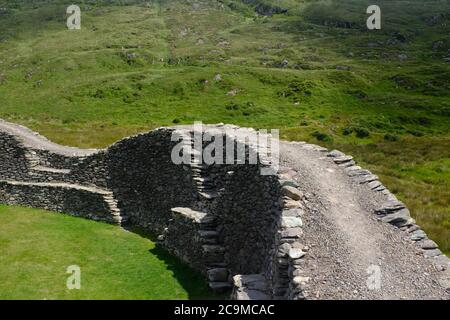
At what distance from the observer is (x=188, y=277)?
18484mm

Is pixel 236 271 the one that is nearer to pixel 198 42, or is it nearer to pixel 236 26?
pixel 198 42

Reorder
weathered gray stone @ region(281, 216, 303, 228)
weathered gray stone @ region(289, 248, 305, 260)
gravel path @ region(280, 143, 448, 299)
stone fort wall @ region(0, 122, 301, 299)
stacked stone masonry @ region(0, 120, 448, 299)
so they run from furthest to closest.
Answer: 1. stone fort wall @ region(0, 122, 301, 299)
2. stacked stone masonry @ region(0, 120, 448, 299)
3. weathered gray stone @ region(281, 216, 303, 228)
4. weathered gray stone @ region(289, 248, 305, 260)
5. gravel path @ region(280, 143, 448, 299)

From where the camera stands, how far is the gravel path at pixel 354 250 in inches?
A: 434

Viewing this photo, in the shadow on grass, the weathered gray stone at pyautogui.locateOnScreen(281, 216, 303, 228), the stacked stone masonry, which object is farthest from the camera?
the shadow on grass

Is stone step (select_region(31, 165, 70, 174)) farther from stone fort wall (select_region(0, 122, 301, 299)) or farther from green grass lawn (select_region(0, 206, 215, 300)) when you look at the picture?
green grass lawn (select_region(0, 206, 215, 300))

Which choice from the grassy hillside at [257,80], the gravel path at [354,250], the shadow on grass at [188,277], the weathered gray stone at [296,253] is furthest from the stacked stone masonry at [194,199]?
the grassy hillside at [257,80]

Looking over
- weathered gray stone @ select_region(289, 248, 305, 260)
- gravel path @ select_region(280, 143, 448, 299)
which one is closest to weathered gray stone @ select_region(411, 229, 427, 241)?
gravel path @ select_region(280, 143, 448, 299)

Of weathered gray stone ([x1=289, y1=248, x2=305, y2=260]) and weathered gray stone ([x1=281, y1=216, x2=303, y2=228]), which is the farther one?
weathered gray stone ([x1=281, y1=216, x2=303, y2=228])

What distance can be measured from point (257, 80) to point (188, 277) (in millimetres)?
77236

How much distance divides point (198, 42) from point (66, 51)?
3876 cm

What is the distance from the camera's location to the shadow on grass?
16.9 m

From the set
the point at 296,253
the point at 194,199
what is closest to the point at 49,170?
the point at 194,199

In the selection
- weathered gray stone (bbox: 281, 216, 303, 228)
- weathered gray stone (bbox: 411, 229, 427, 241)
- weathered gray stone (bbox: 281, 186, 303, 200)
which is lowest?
weathered gray stone (bbox: 411, 229, 427, 241)

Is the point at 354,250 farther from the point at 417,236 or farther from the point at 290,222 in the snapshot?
the point at 417,236
